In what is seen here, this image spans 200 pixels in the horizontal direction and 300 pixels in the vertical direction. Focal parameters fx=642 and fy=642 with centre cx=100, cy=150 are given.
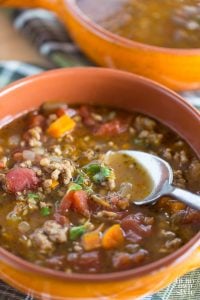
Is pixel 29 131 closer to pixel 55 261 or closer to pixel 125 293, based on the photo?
pixel 55 261

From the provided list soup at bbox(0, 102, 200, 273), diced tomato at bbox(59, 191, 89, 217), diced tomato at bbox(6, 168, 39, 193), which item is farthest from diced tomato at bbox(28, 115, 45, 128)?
diced tomato at bbox(59, 191, 89, 217)

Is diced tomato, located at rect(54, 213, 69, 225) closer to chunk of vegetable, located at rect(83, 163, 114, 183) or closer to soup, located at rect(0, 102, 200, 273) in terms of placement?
soup, located at rect(0, 102, 200, 273)

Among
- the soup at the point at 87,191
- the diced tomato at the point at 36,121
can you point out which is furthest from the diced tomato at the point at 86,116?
the diced tomato at the point at 36,121

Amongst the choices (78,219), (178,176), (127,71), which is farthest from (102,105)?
(78,219)

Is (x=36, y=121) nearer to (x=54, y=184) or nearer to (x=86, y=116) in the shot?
(x=86, y=116)

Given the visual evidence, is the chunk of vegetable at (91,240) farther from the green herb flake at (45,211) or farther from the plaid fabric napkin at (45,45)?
the plaid fabric napkin at (45,45)

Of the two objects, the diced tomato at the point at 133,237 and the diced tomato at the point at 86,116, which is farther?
the diced tomato at the point at 86,116

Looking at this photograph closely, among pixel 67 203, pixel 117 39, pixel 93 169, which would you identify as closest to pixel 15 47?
pixel 117 39

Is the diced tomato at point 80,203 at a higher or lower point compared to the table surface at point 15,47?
lower
